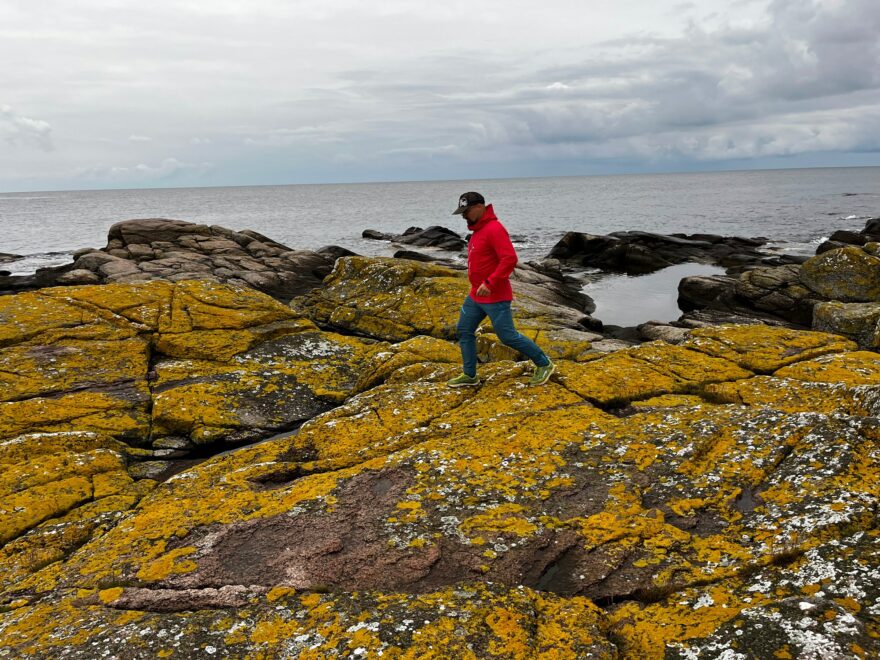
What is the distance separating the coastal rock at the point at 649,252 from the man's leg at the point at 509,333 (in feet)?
114

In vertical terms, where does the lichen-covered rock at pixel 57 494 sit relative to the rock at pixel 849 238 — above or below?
below

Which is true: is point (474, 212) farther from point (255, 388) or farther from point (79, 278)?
point (79, 278)

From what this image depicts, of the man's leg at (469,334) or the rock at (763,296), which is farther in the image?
the rock at (763,296)

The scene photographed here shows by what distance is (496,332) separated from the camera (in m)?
8.88

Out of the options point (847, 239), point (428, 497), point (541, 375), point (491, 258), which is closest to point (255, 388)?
point (491, 258)

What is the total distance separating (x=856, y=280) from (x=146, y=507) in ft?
82.1

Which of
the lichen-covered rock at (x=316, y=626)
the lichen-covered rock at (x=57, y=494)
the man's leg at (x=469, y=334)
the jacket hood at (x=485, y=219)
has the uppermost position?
the jacket hood at (x=485, y=219)

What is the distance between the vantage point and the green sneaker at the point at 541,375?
8734mm

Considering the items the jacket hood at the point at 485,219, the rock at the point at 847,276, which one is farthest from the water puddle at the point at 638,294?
the jacket hood at the point at 485,219

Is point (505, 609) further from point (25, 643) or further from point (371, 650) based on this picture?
point (25, 643)

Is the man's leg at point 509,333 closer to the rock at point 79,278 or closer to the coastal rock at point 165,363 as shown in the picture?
the coastal rock at point 165,363

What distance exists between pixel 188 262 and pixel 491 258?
2718 centimetres

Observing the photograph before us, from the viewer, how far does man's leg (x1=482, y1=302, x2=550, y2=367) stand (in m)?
8.73

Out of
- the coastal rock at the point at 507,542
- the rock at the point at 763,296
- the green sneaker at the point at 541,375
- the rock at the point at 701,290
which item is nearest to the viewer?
the coastal rock at the point at 507,542
